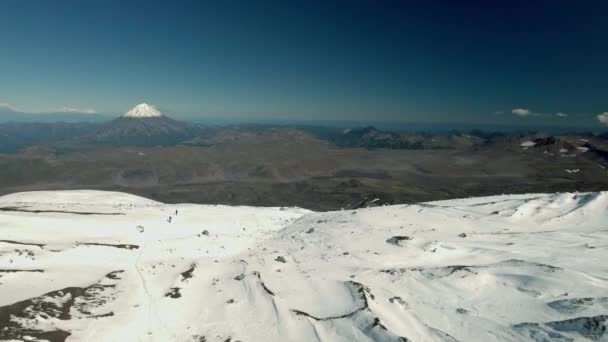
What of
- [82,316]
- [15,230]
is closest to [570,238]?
[82,316]

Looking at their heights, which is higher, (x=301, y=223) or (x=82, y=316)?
(x=82, y=316)

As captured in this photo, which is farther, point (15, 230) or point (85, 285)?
point (15, 230)

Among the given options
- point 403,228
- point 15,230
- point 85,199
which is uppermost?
point 15,230

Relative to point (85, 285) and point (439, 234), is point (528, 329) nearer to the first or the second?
point (439, 234)

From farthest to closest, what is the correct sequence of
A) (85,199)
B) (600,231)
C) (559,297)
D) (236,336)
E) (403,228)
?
1. (85,199)
2. (403,228)
3. (600,231)
4. (559,297)
5. (236,336)

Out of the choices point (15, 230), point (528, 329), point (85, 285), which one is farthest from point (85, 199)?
point (528, 329)

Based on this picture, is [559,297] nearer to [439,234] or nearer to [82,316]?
[439,234]

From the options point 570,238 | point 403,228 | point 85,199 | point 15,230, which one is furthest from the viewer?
point 85,199
